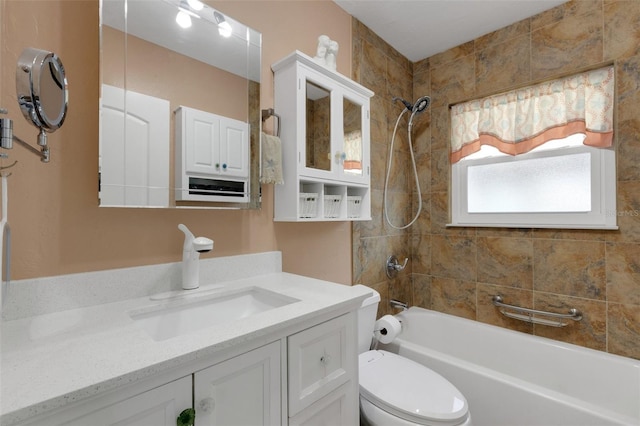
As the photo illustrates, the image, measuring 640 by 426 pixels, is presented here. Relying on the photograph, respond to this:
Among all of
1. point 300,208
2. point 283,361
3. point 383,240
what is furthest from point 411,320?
point 283,361

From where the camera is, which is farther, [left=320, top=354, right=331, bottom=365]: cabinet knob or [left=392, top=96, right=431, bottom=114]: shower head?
[left=392, top=96, right=431, bottom=114]: shower head

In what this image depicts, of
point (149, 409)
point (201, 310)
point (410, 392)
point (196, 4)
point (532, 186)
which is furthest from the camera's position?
point (532, 186)

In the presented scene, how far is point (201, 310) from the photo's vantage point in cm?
102

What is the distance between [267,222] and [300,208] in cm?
18

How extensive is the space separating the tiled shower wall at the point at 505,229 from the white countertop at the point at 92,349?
124 centimetres

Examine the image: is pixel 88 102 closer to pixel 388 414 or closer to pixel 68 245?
pixel 68 245

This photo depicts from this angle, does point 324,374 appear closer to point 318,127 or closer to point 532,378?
point 318,127

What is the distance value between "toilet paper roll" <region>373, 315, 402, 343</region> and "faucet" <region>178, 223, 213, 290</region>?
1110mm

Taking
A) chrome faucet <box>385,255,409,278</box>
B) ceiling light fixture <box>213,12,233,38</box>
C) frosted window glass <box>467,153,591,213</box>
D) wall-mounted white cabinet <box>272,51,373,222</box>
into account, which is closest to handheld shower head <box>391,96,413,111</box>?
wall-mounted white cabinet <box>272,51,373,222</box>

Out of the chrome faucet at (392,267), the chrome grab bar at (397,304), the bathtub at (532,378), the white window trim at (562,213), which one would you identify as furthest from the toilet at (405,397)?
the white window trim at (562,213)

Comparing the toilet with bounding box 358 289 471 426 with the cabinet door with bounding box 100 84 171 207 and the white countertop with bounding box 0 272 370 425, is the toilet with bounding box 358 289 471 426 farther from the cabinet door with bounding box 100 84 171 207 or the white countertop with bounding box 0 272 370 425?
the cabinet door with bounding box 100 84 171 207

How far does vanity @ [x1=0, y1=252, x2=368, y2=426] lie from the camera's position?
1.66 ft

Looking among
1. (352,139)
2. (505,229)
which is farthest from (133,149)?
(505,229)

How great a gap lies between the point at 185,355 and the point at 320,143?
112 cm
